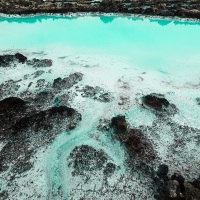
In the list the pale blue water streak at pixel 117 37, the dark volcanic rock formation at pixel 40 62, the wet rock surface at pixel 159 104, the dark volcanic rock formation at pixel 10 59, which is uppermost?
the wet rock surface at pixel 159 104

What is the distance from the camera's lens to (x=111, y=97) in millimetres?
22406

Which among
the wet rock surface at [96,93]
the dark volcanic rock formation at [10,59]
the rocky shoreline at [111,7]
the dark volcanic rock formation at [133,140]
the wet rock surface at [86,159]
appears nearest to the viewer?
the wet rock surface at [86,159]

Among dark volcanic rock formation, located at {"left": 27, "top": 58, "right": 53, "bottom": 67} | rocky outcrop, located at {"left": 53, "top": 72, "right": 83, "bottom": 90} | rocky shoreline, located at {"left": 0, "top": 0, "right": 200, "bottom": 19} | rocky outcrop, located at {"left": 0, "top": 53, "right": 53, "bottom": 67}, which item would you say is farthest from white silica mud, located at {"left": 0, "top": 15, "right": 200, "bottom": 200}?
rocky shoreline, located at {"left": 0, "top": 0, "right": 200, "bottom": 19}

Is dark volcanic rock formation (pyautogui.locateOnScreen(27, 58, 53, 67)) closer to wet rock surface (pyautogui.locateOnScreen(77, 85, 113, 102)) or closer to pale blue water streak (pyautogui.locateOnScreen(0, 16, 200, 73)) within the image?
pale blue water streak (pyautogui.locateOnScreen(0, 16, 200, 73))

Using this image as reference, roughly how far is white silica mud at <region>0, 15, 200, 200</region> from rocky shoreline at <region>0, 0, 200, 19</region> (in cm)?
281

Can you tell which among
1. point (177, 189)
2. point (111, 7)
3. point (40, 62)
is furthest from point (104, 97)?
point (111, 7)

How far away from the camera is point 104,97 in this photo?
2230 centimetres

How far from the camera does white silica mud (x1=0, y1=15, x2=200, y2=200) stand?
15266 mm

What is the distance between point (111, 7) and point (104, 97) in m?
→ 27.5

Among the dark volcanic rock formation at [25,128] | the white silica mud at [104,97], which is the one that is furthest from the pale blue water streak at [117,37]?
the dark volcanic rock formation at [25,128]

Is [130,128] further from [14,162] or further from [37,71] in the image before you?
[37,71]

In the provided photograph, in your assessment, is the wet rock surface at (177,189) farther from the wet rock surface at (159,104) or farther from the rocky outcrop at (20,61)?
the rocky outcrop at (20,61)

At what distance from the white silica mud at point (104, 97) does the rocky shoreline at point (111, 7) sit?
2813 mm

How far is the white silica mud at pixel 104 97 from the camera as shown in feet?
50.1
